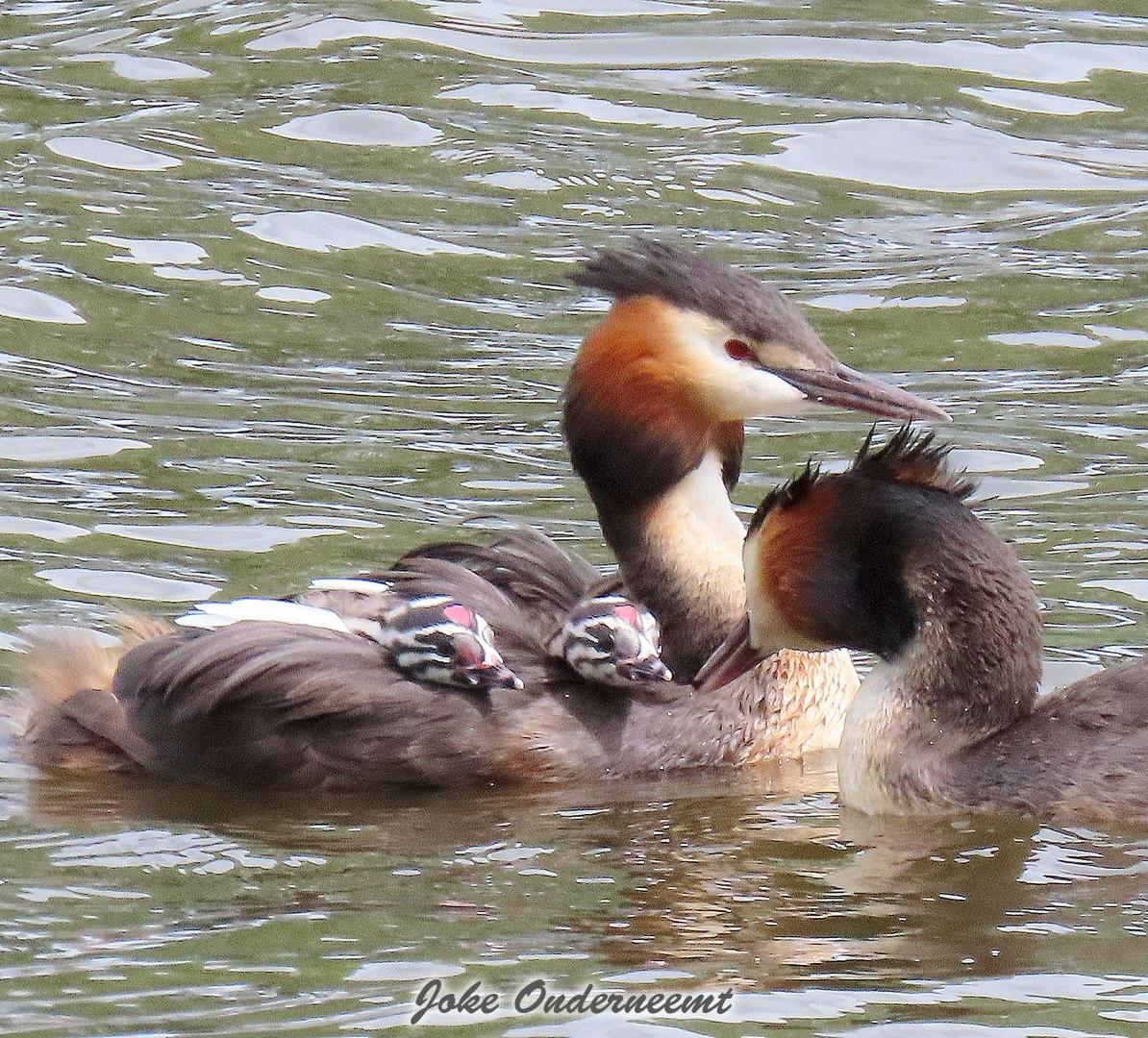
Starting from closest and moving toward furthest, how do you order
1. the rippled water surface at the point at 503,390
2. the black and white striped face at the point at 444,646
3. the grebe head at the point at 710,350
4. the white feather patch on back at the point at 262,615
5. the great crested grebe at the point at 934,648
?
1. the rippled water surface at the point at 503,390
2. the great crested grebe at the point at 934,648
3. the black and white striped face at the point at 444,646
4. the white feather patch on back at the point at 262,615
5. the grebe head at the point at 710,350

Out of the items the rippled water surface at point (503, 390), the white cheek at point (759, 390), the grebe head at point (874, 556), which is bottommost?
the rippled water surface at point (503, 390)

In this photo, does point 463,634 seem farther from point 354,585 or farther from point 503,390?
point 503,390

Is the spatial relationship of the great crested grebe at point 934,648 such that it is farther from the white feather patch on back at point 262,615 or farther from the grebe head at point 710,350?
the white feather patch on back at point 262,615

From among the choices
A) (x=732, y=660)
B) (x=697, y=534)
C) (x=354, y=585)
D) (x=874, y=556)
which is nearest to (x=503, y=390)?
(x=697, y=534)

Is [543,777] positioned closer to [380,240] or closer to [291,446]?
[291,446]

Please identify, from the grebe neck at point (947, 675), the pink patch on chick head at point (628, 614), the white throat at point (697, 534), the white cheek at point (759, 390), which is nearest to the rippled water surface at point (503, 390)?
the grebe neck at point (947, 675)

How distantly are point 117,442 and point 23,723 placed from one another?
247 cm

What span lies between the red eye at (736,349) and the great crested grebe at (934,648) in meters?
0.76

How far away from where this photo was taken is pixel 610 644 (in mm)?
7359

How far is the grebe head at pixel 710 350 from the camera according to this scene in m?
7.87

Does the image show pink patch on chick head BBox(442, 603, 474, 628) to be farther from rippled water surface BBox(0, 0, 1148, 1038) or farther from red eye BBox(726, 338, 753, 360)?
red eye BBox(726, 338, 753, 360)

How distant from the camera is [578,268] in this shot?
470 inches

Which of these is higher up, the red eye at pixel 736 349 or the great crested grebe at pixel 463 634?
the red eye at pixel 736 349

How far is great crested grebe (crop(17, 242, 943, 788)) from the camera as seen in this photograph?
7391mm
